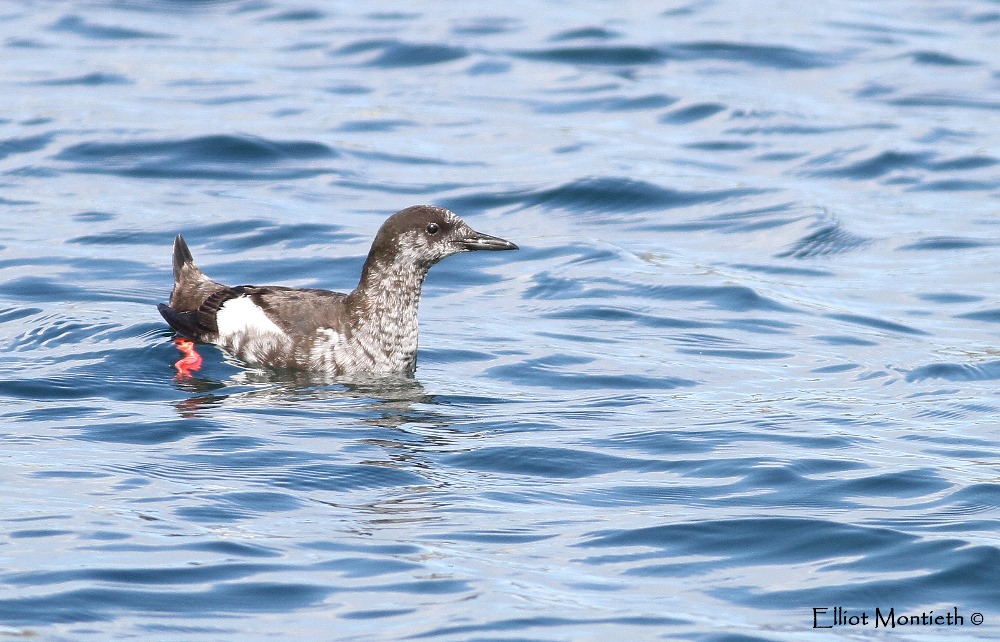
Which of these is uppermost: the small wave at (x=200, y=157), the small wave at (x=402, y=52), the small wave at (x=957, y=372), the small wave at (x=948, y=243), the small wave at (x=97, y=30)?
the small wave at (x=97, y=30)

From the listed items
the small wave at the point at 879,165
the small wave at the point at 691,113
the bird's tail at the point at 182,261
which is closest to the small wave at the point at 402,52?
the small wave at the point at 691,113

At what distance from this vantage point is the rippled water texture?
23.2 feet

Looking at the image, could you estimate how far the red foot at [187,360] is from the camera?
10.5 metres

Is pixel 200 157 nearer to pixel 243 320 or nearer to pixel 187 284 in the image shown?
pixel 187 284

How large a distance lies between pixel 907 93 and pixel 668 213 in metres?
6.40

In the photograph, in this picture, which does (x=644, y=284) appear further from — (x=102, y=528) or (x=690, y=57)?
(x=690, y=57)

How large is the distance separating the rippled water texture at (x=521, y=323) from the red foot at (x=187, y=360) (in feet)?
0.45

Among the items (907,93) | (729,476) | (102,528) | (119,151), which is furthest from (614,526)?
(907,93)

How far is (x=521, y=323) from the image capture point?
1238 cm

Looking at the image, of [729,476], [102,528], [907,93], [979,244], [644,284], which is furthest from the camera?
[907,93]

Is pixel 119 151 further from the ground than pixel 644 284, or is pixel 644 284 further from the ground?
pixel 119 151

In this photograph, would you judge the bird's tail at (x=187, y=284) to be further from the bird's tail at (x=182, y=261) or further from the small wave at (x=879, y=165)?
the small wave at (x=879, y=165)

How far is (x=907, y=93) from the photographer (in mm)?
20859

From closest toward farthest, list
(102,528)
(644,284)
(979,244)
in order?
(102,528) → (644,284) → (979,244)
